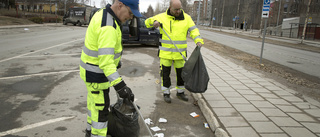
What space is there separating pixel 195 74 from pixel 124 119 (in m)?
2.10

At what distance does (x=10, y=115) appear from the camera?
3.73m

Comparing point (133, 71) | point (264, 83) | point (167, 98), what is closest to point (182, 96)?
point (167, 98)

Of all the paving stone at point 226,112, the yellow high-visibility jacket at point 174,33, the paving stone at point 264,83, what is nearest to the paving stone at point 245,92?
the paving stone at point 264,83

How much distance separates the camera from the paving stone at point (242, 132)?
10.5 ft

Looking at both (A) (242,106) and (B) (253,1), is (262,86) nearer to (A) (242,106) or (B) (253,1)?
(A) (242,106)

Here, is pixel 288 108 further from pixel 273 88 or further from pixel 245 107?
pixel 273 88

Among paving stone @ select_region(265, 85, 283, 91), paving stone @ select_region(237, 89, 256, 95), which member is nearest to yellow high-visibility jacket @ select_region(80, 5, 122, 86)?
paving stone @ select_region(237, 89, 256, 95)

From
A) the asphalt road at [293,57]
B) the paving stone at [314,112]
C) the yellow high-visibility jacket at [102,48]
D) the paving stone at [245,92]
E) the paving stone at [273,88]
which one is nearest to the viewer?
the yellow high-visibility jacket at [102,48]

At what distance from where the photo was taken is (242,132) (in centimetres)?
329

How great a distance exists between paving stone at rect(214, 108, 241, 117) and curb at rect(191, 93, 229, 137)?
13cm

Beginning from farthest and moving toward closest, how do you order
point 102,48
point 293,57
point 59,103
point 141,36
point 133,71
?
point 293,57, point 141,36, point 133,71, point 59,103, point 102,48

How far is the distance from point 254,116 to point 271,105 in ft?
2.55

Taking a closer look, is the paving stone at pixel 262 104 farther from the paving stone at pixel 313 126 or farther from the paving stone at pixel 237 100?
the paving stone at pixel 313 126

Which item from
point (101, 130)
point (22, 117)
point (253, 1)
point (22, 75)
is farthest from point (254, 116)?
point (253, 1)
